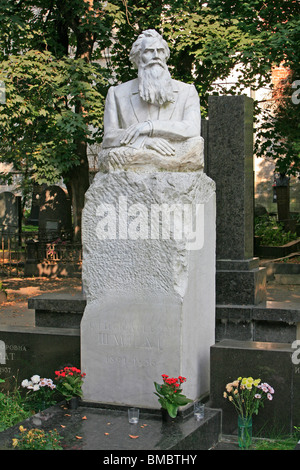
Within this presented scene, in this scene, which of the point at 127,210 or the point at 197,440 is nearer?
the point at 197,440

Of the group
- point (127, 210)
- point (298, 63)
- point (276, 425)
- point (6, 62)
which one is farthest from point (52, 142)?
point (276, 425)

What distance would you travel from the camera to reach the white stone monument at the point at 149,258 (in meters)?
5.81

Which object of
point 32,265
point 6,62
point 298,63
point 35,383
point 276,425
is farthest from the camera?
point 32,265

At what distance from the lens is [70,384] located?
233 inches

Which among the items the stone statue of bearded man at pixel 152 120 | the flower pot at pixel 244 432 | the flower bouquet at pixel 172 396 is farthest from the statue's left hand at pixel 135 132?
the flower pot at pixel 244 432

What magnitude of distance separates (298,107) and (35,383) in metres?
9.77

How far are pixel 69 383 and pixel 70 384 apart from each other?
0.5 inches

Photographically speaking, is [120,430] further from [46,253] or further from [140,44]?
[46,253]

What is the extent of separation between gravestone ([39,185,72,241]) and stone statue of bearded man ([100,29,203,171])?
39.1ft

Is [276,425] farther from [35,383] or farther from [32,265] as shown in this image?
[32,265]

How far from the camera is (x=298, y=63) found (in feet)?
46.0

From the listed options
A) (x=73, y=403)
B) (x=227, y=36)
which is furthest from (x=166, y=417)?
(x=227, y=36)

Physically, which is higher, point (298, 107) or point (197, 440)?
point (298, 107)
